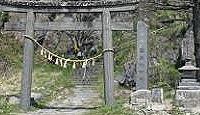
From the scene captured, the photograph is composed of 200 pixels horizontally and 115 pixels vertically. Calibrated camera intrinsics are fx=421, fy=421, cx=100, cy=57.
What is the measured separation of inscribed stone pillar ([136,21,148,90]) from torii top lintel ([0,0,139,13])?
1032mm

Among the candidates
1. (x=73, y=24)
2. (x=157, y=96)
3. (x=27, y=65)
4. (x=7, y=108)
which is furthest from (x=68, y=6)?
(x=157, y=96)

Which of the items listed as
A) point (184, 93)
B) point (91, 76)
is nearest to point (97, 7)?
point (184, 93)

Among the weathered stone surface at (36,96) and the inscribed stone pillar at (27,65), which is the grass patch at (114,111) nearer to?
the inscribed stone pillar at (27,65)

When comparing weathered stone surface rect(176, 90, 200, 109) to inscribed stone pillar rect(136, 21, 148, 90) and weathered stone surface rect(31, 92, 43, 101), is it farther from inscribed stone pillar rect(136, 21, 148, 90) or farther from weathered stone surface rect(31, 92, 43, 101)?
weathered stone surface rect(31, 92, 43, 101)

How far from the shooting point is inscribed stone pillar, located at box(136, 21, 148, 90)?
13414 millimetres

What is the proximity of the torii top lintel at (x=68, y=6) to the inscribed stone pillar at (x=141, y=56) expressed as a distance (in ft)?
3.39

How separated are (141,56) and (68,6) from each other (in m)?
3.20

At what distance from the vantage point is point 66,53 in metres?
27.5

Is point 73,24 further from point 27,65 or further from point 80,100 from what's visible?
point 80,100

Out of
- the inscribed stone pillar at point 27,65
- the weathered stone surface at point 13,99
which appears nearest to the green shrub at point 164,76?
the weathered stone surface at point 13,99

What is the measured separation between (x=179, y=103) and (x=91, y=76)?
1156cm

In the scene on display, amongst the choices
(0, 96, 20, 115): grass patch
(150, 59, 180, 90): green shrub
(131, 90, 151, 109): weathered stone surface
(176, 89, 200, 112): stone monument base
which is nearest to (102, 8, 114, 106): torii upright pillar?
(131, 90, 151, 109): weathered stone surface

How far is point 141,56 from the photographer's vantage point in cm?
1357

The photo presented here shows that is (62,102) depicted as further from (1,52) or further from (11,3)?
(1,52)
